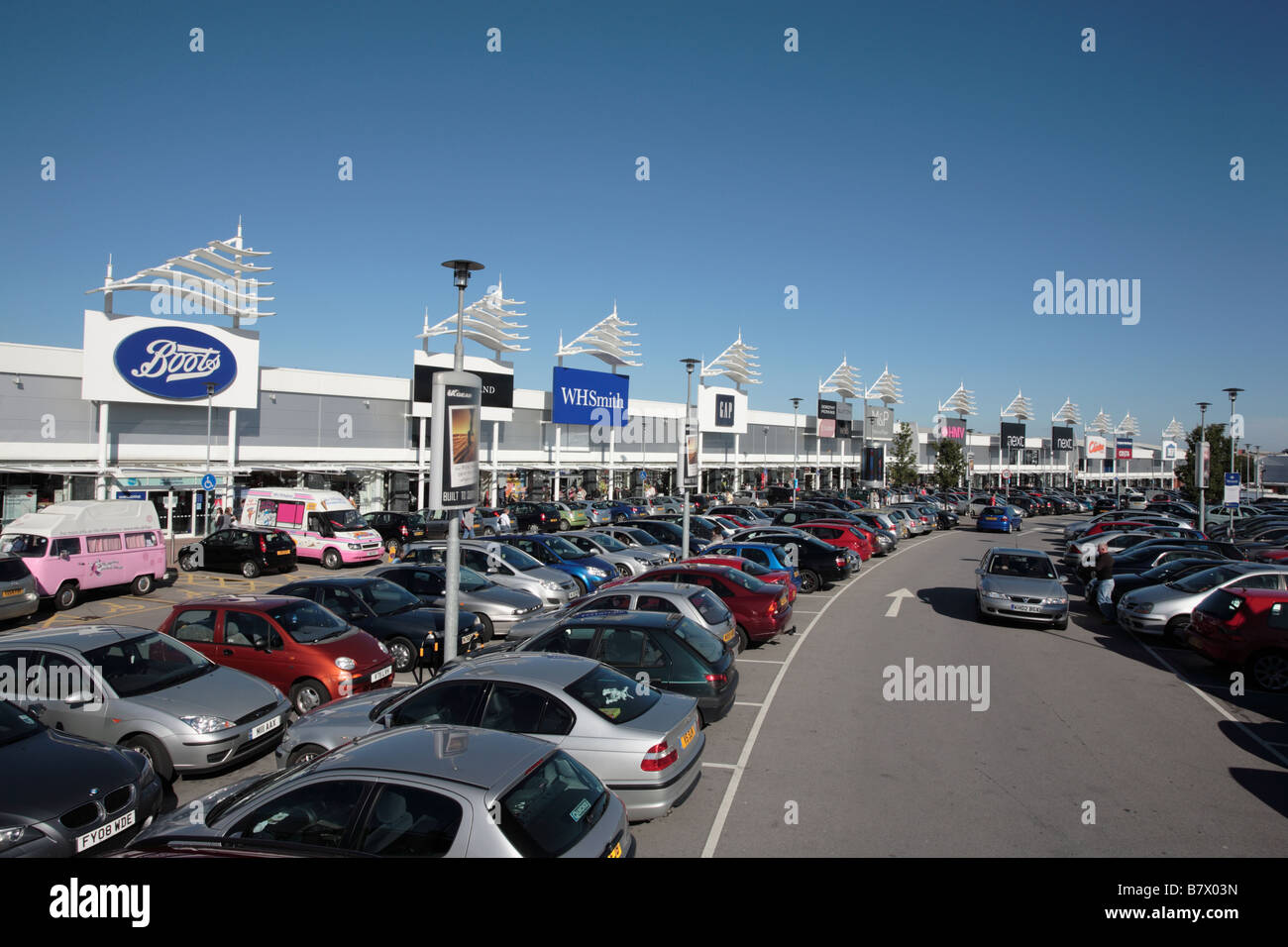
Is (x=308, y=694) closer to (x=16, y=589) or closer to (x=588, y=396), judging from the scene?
(x=16, y=589)

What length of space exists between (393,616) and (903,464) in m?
66.0

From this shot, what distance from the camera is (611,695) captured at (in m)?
6.82

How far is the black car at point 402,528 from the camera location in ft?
92.5

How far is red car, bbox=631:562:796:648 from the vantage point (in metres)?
12.9

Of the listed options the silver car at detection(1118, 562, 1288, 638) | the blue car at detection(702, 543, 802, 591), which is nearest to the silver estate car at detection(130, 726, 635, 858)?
the silver car at detection(1118, 562, 1288, 638)

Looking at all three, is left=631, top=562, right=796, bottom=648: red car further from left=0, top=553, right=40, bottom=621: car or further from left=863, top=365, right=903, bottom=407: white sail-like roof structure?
left=863, top=365, right=903, bottom=407: white sail-like roof structure

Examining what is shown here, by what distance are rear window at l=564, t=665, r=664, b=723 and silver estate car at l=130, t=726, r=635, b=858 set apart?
5.41 ft

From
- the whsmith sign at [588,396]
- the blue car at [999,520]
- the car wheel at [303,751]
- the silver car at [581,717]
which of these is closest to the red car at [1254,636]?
the silver car at [581,717]

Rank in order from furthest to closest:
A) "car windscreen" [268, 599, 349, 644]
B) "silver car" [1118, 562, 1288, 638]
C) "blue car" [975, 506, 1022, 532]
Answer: "blue car" [975, 506, 1022, 532]
"silver car" [1118, 562, 1288, 638]
"car windscreen" [268, 599, 349, 644]

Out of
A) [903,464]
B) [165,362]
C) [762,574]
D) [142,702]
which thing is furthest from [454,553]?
[903,464]

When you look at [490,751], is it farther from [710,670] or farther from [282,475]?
[282,475]

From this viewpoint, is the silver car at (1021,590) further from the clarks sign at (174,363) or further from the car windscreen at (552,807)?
the clarks sign at (174,363)
